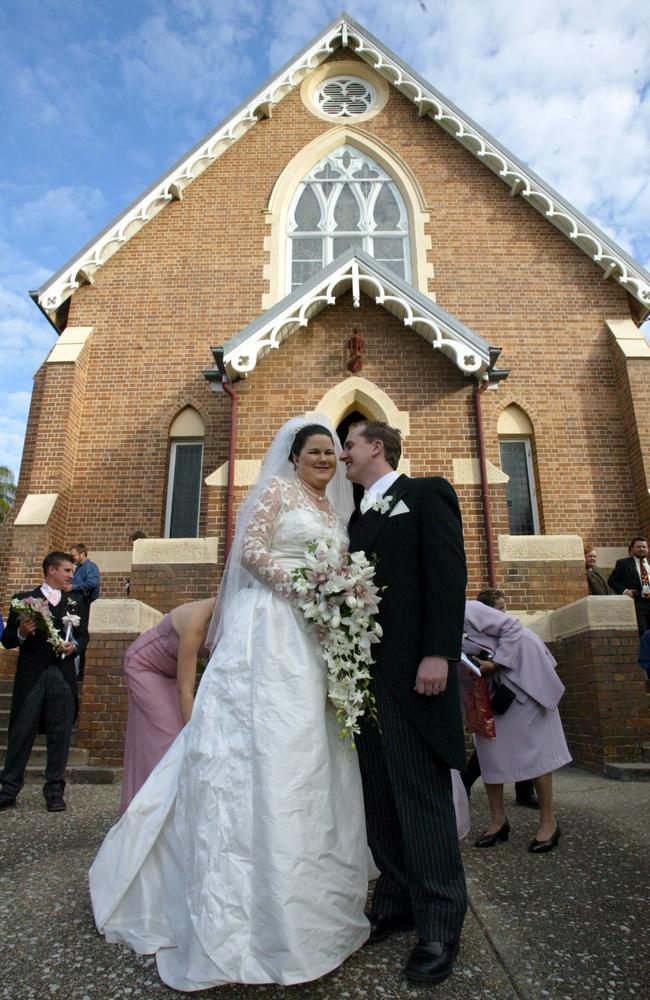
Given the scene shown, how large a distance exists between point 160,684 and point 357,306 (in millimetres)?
6777

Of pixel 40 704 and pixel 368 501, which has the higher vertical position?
pixel 368 501

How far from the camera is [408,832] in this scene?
264 cm

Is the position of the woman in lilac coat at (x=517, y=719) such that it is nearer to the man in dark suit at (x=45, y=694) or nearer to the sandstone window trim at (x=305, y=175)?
the man in dark suit at (x=45, y=694)

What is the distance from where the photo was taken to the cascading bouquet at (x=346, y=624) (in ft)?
9.05

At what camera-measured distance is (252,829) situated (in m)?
2.54

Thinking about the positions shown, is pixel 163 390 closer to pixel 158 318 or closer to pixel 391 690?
pixel 158 318

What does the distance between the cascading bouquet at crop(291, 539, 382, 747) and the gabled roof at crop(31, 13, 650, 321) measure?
34.0 ft

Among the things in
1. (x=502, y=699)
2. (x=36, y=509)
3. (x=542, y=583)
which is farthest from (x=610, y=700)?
(x=36, y=509)

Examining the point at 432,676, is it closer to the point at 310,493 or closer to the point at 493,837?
the point at 310,493

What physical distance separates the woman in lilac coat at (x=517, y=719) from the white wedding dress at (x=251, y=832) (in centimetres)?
195

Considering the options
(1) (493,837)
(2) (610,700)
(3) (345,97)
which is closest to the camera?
(1) (493,837)

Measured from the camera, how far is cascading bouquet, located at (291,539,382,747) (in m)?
2.76

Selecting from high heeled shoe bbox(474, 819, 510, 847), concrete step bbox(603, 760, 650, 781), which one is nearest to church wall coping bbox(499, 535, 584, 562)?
concrete step bbox(603, 760, 650, 781)

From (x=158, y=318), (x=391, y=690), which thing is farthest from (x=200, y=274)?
(x=391, y=690)
